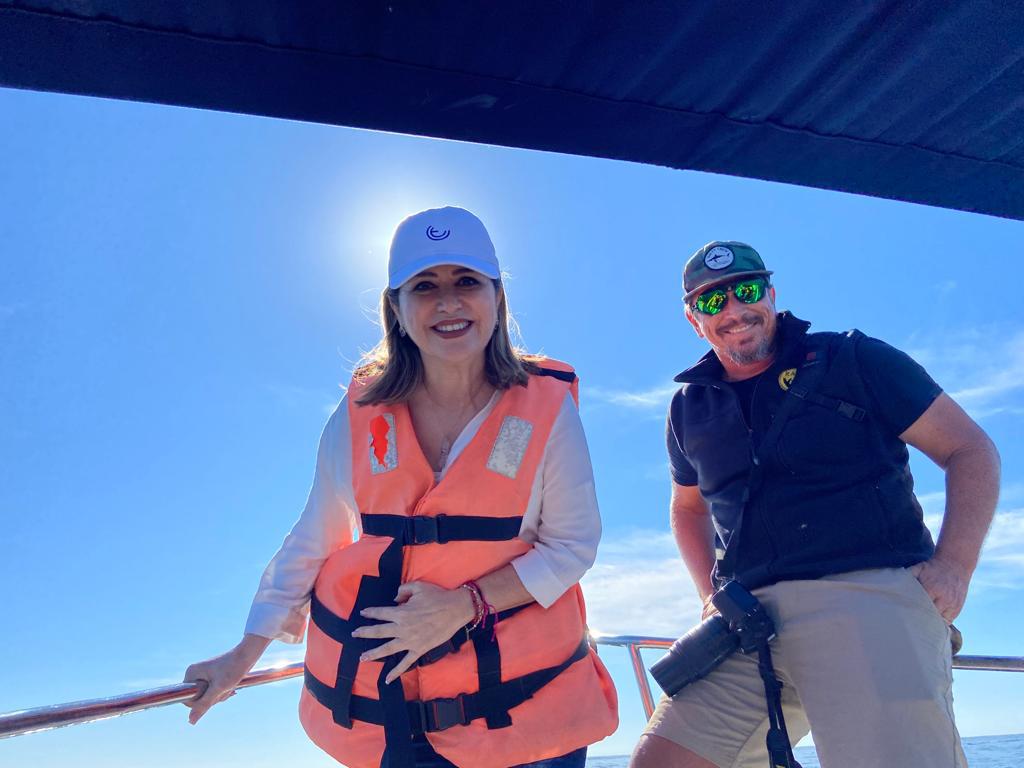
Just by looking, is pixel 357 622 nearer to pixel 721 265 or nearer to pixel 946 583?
pixel 946 583

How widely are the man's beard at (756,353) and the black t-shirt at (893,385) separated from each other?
326mm

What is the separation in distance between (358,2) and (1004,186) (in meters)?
2.05

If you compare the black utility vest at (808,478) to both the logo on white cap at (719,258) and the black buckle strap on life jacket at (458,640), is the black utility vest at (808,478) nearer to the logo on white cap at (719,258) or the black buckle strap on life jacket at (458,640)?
the logo on white cap at (719,258)

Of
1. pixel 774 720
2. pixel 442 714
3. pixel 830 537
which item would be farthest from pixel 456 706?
pixel 830 537

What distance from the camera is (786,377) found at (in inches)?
117

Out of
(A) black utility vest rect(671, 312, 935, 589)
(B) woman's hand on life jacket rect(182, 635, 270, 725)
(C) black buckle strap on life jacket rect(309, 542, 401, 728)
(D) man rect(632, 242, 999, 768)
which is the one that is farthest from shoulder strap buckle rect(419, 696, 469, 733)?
(A) black utility vest rect(671, 312, 935, 589)

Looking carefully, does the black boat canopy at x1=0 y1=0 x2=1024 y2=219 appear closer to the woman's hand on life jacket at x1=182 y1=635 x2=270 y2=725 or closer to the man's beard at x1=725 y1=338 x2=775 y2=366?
the man's beard at x1=725 y1=338 x2=775 y2=366

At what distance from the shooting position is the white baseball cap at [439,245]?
2291mm

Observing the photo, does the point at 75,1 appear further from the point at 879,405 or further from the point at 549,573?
the point at 879,405

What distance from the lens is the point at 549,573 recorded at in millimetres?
2129

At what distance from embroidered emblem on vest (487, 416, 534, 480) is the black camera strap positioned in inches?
42.9

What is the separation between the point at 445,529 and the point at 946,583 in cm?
158

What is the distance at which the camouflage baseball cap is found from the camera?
315cm

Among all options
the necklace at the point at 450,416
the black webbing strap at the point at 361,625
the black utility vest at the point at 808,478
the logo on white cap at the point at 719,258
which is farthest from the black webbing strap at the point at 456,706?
the logo on white cap at the point at 719,258
